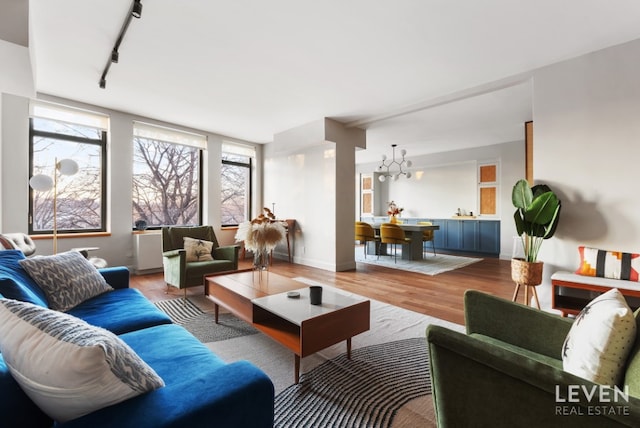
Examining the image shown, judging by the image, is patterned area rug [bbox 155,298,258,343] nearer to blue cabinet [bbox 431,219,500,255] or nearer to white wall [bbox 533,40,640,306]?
white wall [bbox 533,40,640,306]

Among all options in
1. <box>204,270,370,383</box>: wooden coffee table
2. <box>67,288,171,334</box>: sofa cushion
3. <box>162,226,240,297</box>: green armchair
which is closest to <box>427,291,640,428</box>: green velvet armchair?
<box>204,270,370,383</box>: wooden coffee table

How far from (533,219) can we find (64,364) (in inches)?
133

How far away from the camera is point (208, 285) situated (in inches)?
112

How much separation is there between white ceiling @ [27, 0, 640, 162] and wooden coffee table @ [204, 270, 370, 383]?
226 centimetres

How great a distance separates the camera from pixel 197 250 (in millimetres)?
3881

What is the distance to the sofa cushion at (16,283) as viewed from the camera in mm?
1412

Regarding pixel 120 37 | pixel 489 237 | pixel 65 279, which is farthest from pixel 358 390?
pixel 489 237

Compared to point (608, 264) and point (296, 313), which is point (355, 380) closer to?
point (296, 313)

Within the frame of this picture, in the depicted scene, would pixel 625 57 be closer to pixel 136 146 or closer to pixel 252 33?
pixel 252 33

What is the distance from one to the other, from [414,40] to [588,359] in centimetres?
266

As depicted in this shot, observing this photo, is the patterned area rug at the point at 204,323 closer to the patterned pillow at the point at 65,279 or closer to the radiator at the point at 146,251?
the patterned pillow at the point at 65,279

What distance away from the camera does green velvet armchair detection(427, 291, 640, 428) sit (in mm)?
759

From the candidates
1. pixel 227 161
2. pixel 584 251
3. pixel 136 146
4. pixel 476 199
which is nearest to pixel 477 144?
pixel 476 199

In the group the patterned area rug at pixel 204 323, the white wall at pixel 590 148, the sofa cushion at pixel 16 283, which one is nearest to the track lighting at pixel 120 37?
the sofa cushion at pixel 16 283
